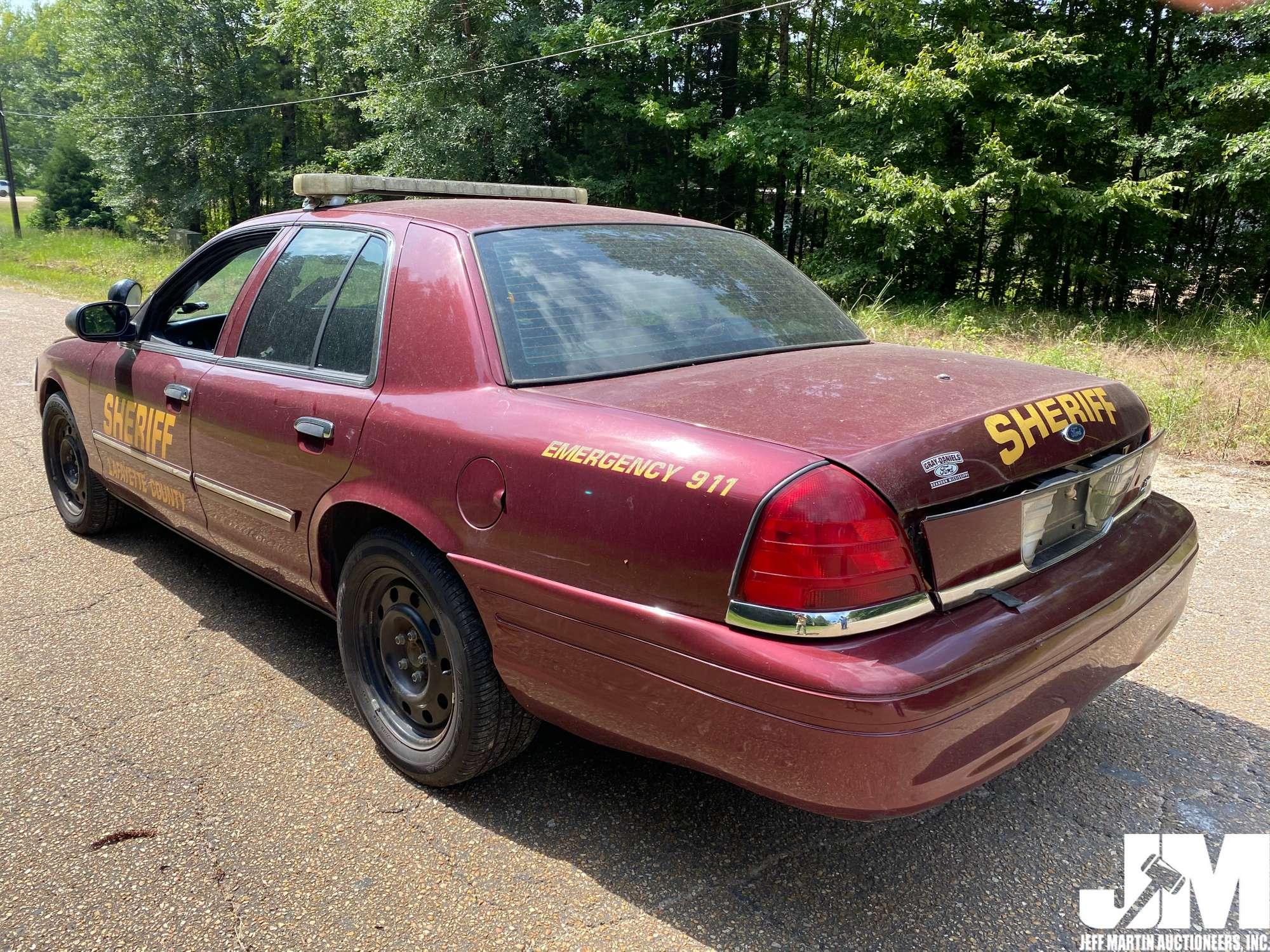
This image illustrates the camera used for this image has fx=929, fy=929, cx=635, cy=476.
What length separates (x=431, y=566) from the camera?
247cm

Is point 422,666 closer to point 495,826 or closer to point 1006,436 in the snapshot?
point 495,826

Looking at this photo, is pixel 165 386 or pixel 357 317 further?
pixel 165 386

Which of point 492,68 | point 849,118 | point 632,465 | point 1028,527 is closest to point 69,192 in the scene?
point 492,68

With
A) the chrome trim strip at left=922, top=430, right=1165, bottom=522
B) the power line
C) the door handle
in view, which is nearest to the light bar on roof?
the door handle

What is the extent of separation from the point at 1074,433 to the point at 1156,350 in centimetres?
987

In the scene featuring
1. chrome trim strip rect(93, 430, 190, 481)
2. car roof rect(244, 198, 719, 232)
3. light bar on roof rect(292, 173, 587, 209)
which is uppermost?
light bar on roof rect(292, 173, 587, 209)

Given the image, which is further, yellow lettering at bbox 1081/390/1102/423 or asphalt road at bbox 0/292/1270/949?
yellow lettering at bbox 1081/390/1102/423

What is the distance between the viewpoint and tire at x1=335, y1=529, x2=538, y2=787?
2.44 m

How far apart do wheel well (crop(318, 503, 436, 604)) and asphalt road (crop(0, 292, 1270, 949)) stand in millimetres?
503

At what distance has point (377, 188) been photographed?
352 centimetres

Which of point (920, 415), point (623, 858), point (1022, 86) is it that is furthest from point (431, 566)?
point (1022, 86)

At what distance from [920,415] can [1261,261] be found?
49.9ft

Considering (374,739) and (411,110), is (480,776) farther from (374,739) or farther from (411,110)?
(411,110)

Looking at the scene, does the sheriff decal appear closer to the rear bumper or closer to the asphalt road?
the asphalt road
